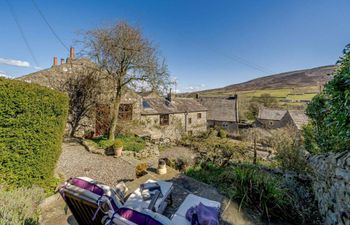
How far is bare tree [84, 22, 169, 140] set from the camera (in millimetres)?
10016

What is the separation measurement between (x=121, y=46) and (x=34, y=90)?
682 centimetres

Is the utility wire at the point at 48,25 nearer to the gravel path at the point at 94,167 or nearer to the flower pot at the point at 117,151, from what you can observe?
the gravel path at the point at 94,167

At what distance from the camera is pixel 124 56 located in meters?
10.3

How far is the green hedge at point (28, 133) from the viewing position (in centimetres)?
373

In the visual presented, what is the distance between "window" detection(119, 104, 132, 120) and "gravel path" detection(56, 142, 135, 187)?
4.80 metres

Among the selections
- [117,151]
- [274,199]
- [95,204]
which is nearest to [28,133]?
[95,204]

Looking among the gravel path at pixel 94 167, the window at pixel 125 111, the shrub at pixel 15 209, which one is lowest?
the gravel path at pixel 94 167

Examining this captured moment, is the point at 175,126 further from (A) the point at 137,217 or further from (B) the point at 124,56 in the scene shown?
(A) the point at 137,217

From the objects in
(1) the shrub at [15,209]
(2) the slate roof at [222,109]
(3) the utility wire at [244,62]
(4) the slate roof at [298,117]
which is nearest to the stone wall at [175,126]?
(2) the slate roof at [222,109]

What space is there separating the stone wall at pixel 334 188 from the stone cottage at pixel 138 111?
412 inches

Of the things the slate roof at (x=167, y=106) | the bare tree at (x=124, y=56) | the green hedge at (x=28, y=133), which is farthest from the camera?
the slate roof at (x=167, y=106)

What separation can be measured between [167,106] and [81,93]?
10880 millimetres

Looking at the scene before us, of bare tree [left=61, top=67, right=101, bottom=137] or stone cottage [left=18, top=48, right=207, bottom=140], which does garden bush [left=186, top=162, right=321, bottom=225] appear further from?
bare tree [left=61, top=67, right=101, bottom=137]

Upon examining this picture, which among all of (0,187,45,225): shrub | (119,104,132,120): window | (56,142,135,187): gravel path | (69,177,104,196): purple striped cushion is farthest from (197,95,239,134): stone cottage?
(0,187,45,225): shrub
